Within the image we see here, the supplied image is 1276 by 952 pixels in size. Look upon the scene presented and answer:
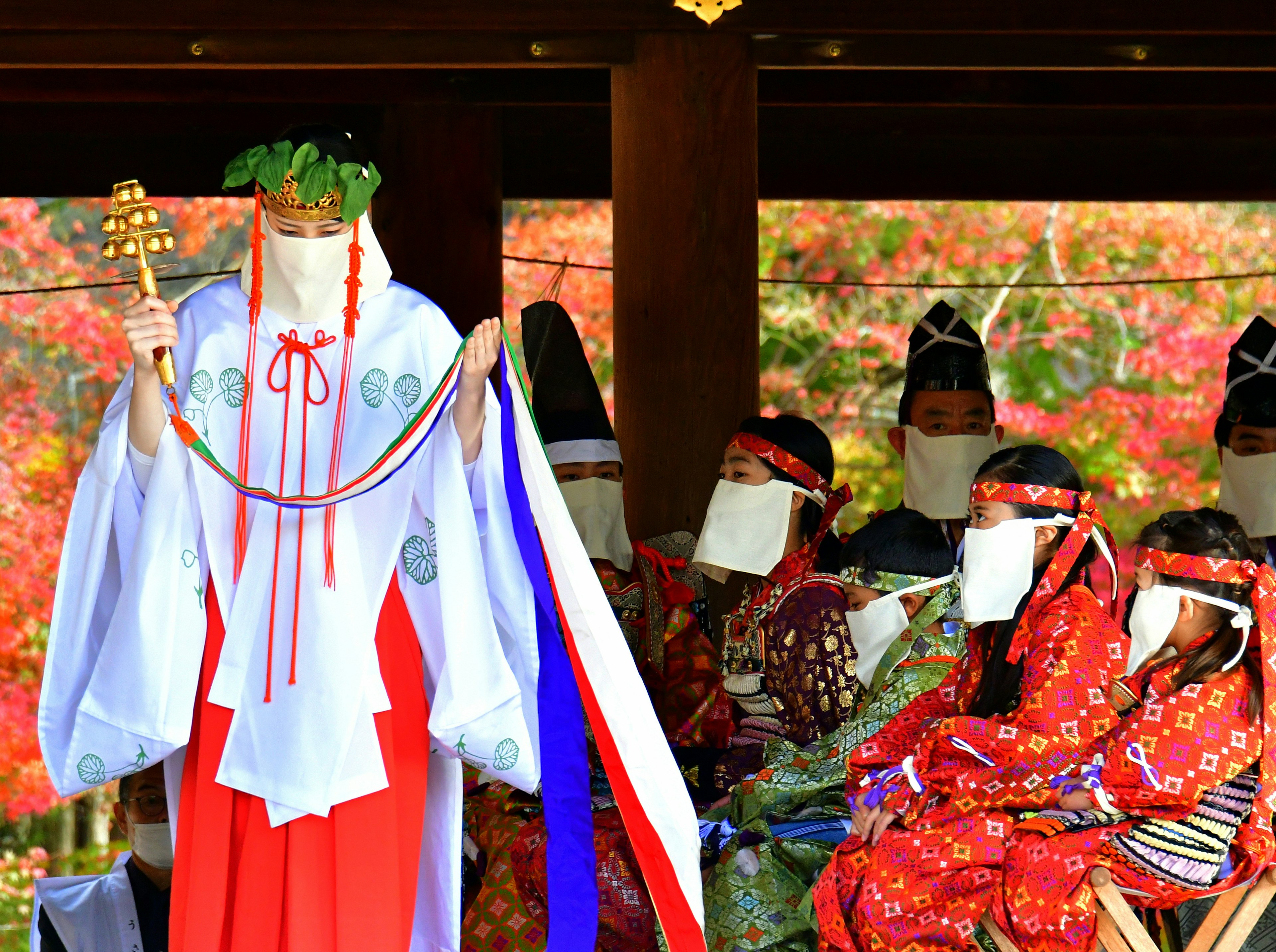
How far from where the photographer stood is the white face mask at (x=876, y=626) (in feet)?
11.0

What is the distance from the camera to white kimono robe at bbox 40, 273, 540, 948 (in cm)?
253

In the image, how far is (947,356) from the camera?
4.85 metres

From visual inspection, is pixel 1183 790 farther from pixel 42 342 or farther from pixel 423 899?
pixel 42 342

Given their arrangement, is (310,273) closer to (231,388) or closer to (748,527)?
(231,388)

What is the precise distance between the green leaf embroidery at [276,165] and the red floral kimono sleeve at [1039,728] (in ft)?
5.46

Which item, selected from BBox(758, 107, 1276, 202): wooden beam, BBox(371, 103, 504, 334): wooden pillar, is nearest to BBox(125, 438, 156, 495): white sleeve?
BBox(371, 103, 504, 334): wooden pillar

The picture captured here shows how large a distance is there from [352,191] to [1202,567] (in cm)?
174

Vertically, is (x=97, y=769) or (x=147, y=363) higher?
(x=147, y=363)

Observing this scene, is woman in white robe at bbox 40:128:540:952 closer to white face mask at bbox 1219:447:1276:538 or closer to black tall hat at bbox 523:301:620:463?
black tall hat at bbox 523:301:620:463

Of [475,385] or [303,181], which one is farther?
[475,385]

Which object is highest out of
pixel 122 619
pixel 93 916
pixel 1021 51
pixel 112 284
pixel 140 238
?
pixel 1021 51

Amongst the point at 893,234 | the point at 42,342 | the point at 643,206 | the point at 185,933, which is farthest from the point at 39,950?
the point at 893,234

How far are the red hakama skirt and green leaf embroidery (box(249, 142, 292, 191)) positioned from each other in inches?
28.8

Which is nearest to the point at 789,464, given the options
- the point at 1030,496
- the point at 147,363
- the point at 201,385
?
the point at 1030,496
